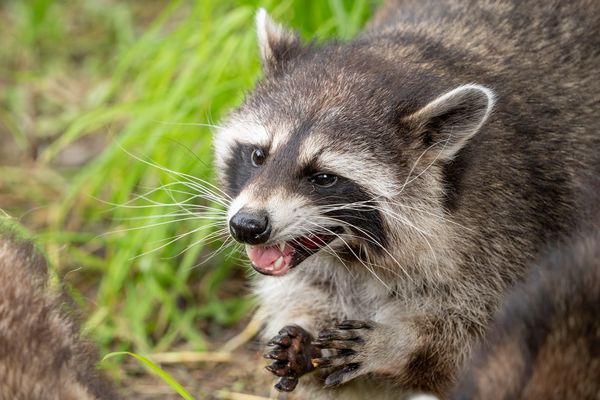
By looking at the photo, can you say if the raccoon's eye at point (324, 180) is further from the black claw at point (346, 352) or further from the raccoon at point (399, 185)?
the black claw at point (346, 352)

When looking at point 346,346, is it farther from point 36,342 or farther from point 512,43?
point 512,43

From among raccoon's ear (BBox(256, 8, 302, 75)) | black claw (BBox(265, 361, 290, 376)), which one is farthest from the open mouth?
raccoon's ear (BBox(256, 8, 302, 75))

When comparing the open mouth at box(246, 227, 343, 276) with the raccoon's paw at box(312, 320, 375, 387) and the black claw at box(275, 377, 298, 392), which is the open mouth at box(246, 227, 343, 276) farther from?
the black claw at box(275, 377, 298, 392)

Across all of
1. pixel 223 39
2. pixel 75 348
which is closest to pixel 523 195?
pixel 75 348

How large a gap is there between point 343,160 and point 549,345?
1.47m

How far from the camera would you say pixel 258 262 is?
15.7ft

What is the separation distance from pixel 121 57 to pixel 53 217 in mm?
1229

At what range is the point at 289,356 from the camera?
16.6ft

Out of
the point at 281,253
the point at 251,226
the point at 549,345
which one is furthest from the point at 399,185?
the point at 549,345

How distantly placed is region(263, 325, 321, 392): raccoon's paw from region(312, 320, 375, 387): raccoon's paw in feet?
0.41

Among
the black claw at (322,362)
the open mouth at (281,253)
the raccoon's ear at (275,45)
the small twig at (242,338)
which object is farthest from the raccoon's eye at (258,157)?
the small twig at (242,338)

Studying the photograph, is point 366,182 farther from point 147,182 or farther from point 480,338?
point 147,182

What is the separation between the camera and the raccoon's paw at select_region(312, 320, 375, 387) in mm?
4918

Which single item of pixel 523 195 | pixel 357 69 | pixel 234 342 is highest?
pixel 357 69
